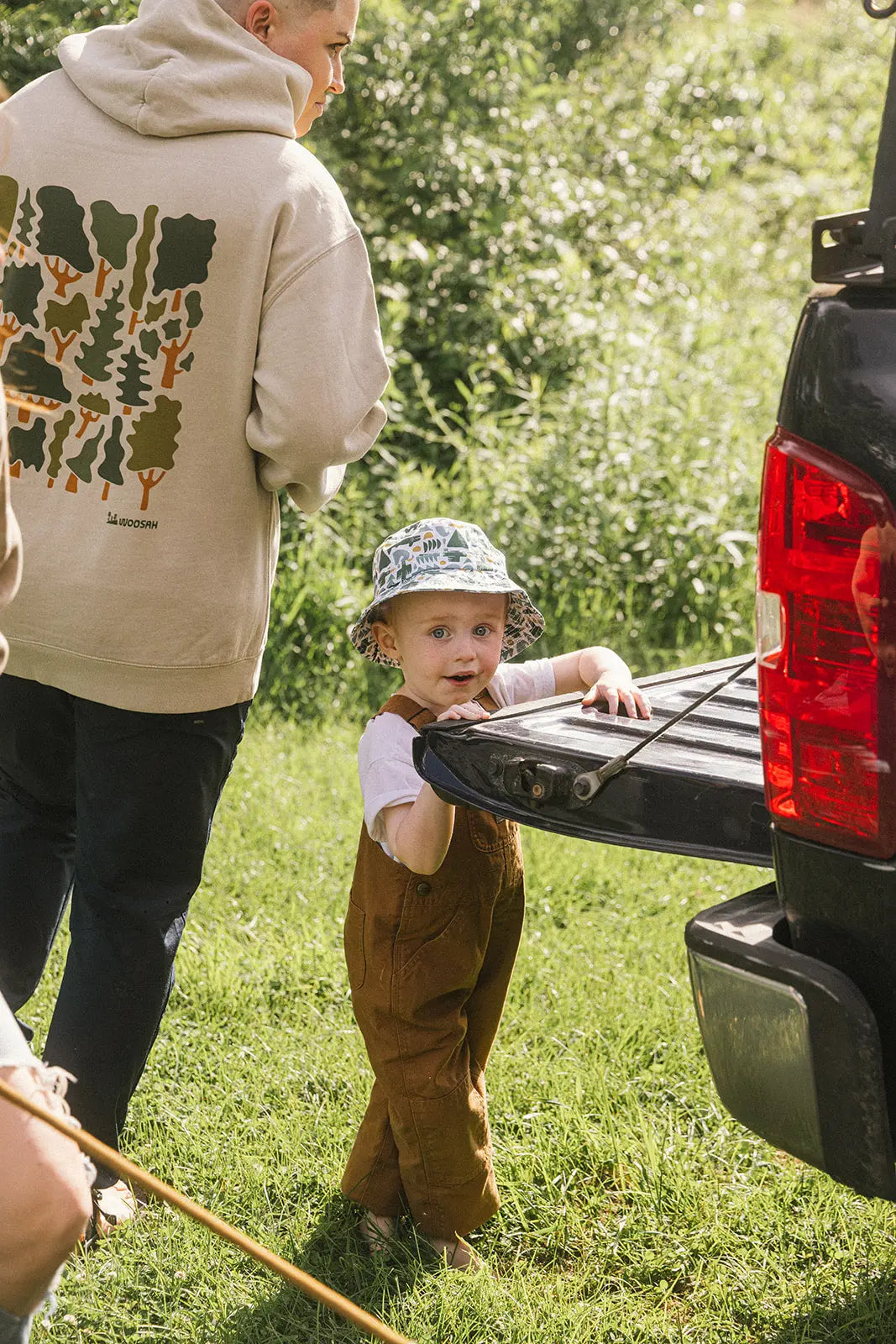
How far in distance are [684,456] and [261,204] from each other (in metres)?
4.24

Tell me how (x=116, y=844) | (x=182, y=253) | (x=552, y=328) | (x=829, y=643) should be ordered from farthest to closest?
1. (x=552, y=328)
2. (x=116, y=844)
3. (x=182, y=253)
4. (x=829, y=643)

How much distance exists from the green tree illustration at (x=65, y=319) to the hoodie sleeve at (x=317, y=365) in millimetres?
299

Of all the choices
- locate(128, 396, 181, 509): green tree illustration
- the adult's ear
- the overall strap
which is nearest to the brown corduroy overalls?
the overall strap

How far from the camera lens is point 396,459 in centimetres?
656

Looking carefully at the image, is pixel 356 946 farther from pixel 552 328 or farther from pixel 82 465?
pixel 552 328

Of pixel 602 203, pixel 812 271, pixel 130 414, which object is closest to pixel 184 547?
pixel 130 414

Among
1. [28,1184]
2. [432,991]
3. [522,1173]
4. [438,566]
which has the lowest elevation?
[522,1173]

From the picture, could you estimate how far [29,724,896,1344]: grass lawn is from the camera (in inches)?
102

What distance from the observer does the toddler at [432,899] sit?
8.32 feet

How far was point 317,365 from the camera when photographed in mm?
2494

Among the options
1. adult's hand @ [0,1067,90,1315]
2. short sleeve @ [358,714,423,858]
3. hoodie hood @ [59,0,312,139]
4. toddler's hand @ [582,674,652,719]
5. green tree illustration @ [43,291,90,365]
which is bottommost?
adult's hand @ [0,1067,90,1315]

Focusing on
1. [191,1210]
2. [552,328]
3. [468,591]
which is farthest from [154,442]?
[552,328]

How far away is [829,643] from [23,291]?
4.97ft

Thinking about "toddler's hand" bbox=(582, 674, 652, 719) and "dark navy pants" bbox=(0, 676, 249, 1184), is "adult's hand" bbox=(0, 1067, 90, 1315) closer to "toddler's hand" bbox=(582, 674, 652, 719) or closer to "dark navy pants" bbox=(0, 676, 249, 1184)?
"dark navy pants" bbox=(0, 676, 249, 1184)
